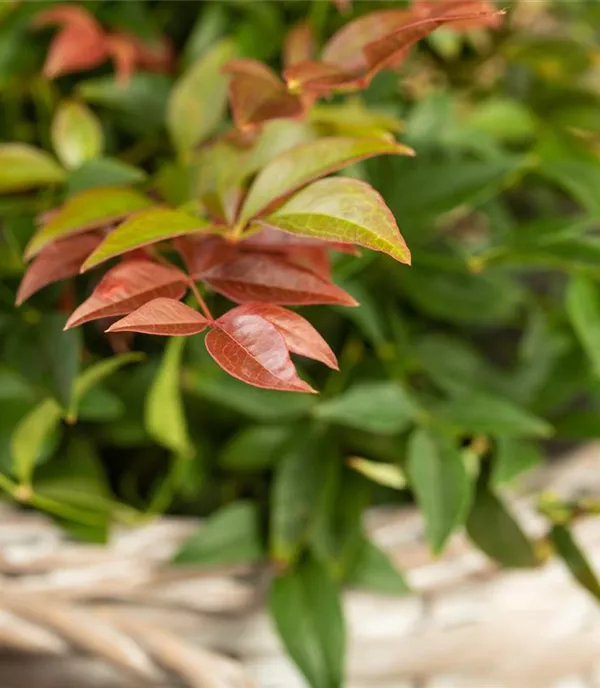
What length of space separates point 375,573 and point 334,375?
3.8 inches

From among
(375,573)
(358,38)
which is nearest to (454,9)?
(358,38)

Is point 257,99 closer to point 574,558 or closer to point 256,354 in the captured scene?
point 256,354

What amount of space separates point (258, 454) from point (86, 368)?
0.09 meters

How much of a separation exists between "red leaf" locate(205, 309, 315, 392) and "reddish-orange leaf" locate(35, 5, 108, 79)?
0.74 ft

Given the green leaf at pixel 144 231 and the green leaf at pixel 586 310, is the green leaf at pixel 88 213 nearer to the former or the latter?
the green leaf at pixel 144 231

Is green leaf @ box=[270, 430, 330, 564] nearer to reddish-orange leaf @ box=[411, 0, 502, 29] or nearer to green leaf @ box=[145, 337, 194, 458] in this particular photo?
green leaf @ box=[145, 337, 194, 458]

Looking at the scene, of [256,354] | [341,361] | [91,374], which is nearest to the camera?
[256,354]

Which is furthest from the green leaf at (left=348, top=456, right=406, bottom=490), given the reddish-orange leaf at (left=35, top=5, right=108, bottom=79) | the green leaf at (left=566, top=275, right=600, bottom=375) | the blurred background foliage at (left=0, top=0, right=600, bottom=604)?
the reddish-orange leaf at (left=35, top=5, right=108, bottom=79)

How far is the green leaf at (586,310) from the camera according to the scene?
0.37 m

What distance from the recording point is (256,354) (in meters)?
0.20

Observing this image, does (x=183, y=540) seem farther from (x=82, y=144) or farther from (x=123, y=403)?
(x=82, y=144)

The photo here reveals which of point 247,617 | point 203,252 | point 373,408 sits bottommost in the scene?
point 247,617

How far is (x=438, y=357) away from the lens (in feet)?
1.37

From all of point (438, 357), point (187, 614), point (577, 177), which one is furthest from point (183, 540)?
point (577, 177)
